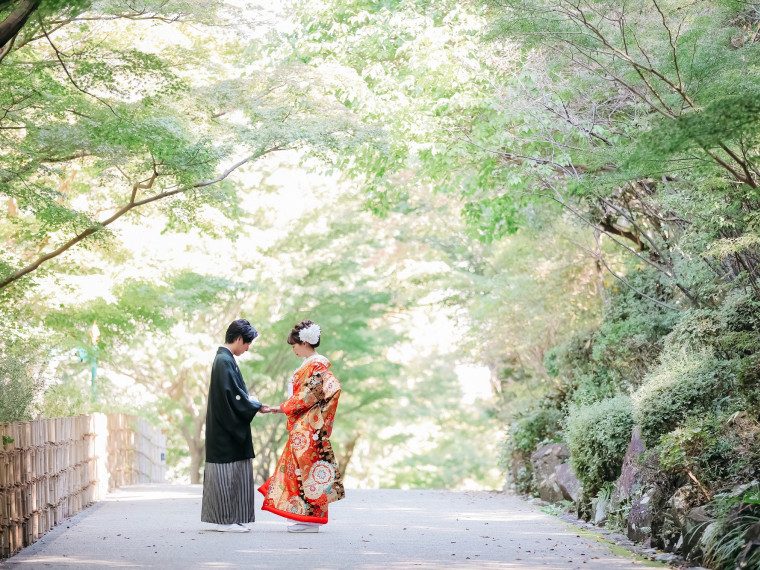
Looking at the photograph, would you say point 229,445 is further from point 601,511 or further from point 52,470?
point 601,511

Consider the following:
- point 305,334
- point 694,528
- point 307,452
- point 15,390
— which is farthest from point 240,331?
point 694,528

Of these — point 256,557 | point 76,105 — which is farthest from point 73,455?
point 256,557

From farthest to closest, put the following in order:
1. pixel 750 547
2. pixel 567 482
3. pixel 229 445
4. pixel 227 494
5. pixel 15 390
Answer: pixel 567 482
pixel 15 390
pixel 229 445
pixel 227 494
pixel 750 547

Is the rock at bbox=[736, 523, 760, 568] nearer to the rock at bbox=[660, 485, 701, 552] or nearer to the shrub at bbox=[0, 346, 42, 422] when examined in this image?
the rock at bbox=[660, 485, 701, 552]

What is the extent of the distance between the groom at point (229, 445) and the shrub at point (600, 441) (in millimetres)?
3561

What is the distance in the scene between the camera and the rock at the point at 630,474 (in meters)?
8.91

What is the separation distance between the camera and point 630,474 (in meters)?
9.09

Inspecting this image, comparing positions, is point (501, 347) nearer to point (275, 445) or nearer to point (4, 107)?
point (275, 445)

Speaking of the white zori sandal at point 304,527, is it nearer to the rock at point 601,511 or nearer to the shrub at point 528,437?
the rock at point 601,511

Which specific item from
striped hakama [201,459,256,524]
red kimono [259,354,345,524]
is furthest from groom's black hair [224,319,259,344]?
striped hakama [201,459,256,524]

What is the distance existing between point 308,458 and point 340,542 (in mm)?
1078

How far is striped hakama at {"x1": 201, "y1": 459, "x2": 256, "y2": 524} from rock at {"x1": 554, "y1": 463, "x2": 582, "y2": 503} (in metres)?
4.04

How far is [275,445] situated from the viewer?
1023 inches

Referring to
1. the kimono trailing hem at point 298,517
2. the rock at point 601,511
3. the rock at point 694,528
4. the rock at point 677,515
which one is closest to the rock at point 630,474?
the rock at point 601,511
